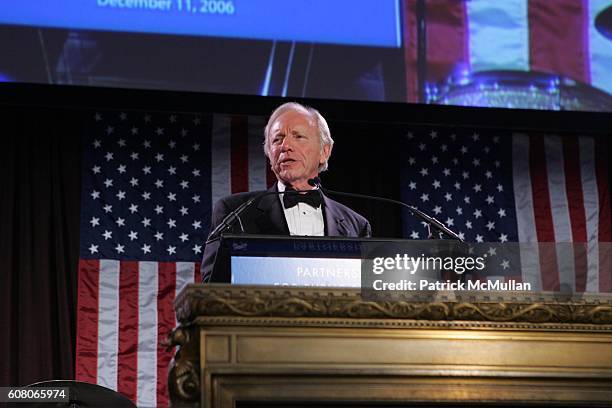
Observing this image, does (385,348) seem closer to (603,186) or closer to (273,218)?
(273,218)

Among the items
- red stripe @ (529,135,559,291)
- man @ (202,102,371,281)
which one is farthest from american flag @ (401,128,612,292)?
man @ (202,102,371,281)

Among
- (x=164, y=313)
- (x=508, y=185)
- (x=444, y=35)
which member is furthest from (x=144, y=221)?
(x=508, y=185)

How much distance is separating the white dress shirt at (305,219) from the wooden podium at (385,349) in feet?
4.44

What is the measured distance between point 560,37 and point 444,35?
67cm

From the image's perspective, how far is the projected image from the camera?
17.3 ft

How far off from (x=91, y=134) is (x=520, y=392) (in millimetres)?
4668

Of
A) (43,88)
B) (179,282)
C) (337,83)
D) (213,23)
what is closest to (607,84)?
(337,83)

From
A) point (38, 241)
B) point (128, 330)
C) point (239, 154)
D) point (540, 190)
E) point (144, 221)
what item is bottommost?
point (128, 330)

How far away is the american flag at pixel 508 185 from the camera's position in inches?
256

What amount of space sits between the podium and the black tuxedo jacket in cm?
109

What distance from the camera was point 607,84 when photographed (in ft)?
18.9

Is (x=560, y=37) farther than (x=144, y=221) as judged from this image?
No

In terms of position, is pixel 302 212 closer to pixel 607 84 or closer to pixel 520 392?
pixel 520 392

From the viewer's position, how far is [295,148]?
343cm
